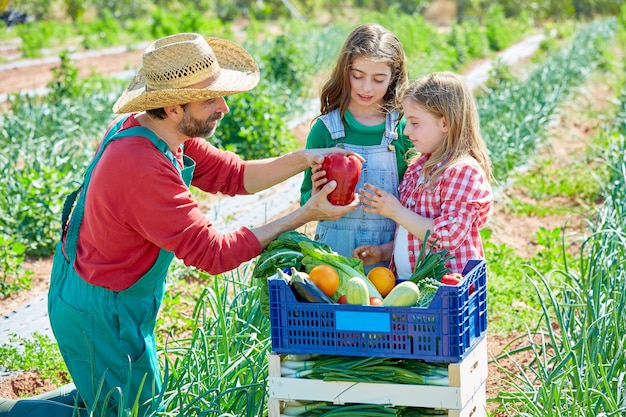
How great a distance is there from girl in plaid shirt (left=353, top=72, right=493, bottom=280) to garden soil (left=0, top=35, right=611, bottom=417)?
598 mm

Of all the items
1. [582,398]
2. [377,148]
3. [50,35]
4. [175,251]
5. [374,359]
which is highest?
[50,35]

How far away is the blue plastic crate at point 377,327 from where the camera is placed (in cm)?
260

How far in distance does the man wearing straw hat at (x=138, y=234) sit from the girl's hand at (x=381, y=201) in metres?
0.14

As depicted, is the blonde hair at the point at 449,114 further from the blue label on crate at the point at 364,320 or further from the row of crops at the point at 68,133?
the row of crops at the point at 68,133

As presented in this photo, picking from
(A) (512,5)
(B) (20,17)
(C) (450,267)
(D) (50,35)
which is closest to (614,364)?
(C) (450,267)

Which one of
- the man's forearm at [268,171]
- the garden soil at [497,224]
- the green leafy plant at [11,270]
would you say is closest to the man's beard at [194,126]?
the man's forearm at [268,171]

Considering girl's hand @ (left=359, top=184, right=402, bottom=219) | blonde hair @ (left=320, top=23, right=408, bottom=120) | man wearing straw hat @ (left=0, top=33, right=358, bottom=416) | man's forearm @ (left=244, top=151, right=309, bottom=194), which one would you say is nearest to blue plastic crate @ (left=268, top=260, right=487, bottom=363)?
man wearing straw hat @ (left=0, top=33, right=358, bottom=416)

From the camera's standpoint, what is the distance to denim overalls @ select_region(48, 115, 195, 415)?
3.04 meters

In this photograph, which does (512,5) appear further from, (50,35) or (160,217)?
(160,217)

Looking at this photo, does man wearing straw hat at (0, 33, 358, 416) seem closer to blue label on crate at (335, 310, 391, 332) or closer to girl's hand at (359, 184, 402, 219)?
girl's hand at (359, 184, 402, 219)

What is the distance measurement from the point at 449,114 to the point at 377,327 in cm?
100

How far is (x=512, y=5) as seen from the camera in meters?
25.8

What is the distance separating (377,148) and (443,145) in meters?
0.32

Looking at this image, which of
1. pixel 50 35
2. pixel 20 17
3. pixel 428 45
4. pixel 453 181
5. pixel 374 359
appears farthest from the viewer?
pixel 20 17
